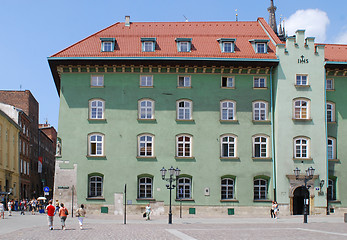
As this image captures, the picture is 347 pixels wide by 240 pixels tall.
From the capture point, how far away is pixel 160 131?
151 ft

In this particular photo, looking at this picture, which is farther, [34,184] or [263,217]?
[34,184]

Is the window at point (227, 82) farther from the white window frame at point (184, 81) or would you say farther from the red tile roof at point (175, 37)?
the white window frame at point (184, 81)

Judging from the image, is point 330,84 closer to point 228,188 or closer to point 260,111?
point 260,111

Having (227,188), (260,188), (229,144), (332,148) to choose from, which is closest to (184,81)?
(229,144)

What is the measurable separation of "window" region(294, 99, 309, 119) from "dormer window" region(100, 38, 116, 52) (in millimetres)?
17557

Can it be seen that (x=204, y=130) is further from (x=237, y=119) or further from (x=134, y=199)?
(x=134, y=199)

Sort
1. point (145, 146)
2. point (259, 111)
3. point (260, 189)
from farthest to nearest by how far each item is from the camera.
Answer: point (259, 111) → point (260, 189) → point (145, 146)

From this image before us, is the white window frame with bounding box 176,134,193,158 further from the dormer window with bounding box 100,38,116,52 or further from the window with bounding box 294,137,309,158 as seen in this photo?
the dormer window with bounding box 100,38,116,52

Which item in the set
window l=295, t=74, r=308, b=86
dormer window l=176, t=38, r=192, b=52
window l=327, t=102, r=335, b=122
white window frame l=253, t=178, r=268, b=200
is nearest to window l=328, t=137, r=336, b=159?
window l=327, t=102, r=335, b=122

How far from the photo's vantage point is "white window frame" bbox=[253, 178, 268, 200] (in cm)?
4606

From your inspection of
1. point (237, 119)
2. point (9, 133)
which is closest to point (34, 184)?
point (9, 133)

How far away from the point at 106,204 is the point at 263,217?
45.3 ft

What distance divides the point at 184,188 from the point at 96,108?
10739 millimetres

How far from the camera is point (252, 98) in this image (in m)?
46.8
